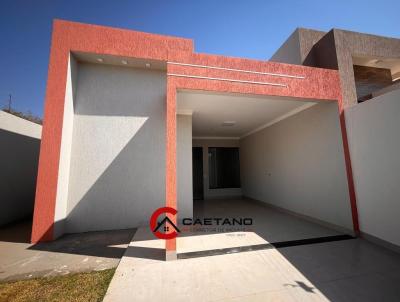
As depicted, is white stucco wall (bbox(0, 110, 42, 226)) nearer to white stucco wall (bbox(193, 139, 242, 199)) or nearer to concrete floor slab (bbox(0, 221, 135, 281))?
concrete floor slab (bbox(0, 221, 135, 281))

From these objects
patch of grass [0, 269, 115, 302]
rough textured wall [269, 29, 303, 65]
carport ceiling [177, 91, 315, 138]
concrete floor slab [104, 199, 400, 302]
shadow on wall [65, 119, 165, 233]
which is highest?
rough textured wall [269, 29, 303, 65]

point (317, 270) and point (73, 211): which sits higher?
point (73, 211)

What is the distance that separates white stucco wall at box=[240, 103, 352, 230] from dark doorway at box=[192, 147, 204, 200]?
3.26 metres

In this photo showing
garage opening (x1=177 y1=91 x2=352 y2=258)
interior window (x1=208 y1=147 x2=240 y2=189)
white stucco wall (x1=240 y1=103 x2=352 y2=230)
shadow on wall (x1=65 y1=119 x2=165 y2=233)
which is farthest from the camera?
interior window (x1=208 y1=147 x2=240 y2=189)

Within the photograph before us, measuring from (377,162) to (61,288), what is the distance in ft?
19.8

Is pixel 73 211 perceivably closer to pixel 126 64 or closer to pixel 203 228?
pixel 203 228

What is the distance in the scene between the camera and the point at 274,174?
7.21 meters

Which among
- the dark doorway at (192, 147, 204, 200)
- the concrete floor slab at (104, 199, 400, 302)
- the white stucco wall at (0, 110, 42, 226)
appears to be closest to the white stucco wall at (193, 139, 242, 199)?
the dark doorway at (192, 147, 204, 200)

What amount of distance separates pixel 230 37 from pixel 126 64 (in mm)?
3357

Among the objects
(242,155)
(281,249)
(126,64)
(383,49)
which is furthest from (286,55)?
(281,249)

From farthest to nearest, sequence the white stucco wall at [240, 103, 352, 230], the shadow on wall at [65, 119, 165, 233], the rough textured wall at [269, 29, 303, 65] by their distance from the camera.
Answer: the rough textured wall at [269, 29, 303, 65], the shadow on wall at [65, 119, 165, 233], the white stucco wall at [240, 103, 352, 230]

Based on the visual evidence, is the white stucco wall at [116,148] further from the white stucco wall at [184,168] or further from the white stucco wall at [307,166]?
the white stucco wall at [307,166]

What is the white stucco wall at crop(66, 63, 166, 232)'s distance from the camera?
4.85 metres

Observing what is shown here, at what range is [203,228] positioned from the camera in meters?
4.94
